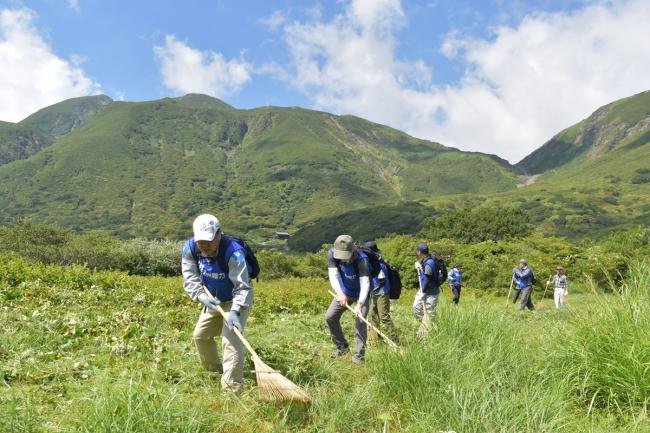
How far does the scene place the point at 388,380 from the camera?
15.7 feet

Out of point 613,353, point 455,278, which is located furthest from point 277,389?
point 455,278

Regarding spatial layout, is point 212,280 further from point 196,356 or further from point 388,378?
point 388,378

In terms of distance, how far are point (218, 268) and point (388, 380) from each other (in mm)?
2213

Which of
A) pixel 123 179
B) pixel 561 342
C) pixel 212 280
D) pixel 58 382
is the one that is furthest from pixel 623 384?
pixel 123 179

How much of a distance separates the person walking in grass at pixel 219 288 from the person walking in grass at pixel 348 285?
2012 millimetres

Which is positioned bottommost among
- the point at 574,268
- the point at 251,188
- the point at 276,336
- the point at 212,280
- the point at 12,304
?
the point at 574,268

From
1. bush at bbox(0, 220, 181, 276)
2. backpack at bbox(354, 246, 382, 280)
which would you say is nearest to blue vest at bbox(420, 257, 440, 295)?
backpack at bbox(354, 246, 382, 280)

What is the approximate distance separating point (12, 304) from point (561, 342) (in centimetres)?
988

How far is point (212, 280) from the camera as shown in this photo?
5152 mm

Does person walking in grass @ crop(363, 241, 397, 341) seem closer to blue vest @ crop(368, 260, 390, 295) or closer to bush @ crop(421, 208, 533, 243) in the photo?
blue vest @ crop(368, 260, 390, 295)

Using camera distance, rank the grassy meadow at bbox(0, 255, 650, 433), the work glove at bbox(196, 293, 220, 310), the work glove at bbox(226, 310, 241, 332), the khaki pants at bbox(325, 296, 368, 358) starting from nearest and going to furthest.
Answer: the grassy meadow at bbox(0, 255, 650, 433) → the work glove at bbox(226, 310, 241, 332) → the work glove at bbox(196, 293, 220, 310) → the khaki pants at bbox(325, 296, 368, 358)

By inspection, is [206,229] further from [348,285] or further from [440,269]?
[440,269]

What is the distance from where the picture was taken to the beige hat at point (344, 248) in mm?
6668

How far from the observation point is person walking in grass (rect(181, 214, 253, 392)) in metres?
4.77
